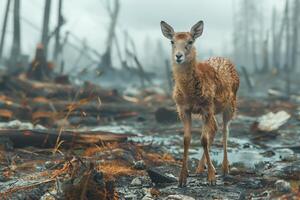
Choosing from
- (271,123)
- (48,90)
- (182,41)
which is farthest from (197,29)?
(48,90)

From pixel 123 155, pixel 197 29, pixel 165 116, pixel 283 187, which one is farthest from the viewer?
pixel 165 116

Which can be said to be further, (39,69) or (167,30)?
(39,69)

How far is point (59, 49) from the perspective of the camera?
104 feet

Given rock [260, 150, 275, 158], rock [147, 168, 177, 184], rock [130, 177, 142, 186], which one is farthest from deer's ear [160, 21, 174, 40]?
rock [260, 150, 275, 158]

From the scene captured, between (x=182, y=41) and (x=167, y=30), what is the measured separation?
55 centimetres

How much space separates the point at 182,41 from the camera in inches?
305

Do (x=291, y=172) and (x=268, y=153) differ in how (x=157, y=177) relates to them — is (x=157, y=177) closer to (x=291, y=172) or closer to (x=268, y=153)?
(x=291, y=172)

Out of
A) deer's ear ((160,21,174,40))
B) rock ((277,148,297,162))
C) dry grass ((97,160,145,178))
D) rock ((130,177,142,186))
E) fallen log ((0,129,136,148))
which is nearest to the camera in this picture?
rock ((130,177,142,186))

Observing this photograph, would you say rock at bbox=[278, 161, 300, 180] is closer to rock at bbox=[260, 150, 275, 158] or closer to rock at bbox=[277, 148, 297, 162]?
rock at bbox=[277, 148, 297, 162]

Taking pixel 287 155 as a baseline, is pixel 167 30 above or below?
above

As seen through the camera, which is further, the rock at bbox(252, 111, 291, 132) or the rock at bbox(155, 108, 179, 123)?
the rock at bbox(155, 108, 179, 123)

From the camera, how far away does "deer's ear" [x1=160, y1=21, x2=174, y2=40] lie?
26.8 ft

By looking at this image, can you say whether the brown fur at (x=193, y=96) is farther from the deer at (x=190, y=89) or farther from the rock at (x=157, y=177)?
the rock at (x=157, y=177)

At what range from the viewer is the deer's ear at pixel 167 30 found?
8164 mm
